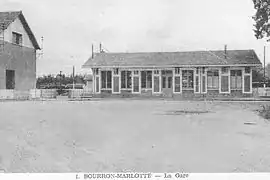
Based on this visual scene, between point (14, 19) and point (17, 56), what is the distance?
0.45 metres

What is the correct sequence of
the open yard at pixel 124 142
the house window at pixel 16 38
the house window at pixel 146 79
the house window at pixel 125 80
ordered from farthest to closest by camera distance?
the house window at pixel 125 80 < the house window at pixel 146 79 < the house window at pixel 16 38 < the open yard at pixel 124 142

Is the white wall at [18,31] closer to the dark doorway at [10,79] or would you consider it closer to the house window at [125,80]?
the dark doorway at [10,79]

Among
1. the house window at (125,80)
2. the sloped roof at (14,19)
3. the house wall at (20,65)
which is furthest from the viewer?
the house window at (125,80)

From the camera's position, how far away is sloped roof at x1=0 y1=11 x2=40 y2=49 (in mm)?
2752

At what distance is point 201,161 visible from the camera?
8.14 feet

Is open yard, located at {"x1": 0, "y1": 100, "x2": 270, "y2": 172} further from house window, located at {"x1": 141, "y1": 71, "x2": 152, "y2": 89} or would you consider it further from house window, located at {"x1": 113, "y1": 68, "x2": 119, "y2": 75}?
house window, located at {"x1": 113, "y1": 68, "x2": 119, "y2": 75}

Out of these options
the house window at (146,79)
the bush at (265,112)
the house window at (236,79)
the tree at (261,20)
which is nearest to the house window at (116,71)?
the house window at (146,79)

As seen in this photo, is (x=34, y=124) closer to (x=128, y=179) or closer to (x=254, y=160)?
(x=128, y=179)

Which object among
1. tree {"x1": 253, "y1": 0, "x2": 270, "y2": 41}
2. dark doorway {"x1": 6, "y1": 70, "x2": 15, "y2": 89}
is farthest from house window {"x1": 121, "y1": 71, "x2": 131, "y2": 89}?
dark doorway {"x1": 6, "y1": 70, "x2": 15, "y2": 89}

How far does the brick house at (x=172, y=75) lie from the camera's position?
199 inches

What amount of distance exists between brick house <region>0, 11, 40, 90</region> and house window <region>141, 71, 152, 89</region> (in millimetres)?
5388

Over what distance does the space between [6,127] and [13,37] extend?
29.4 inches

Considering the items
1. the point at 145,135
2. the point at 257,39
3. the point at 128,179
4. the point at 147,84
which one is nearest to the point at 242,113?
the point at 257,39

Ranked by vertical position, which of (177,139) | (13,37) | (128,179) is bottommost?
(128,179)
